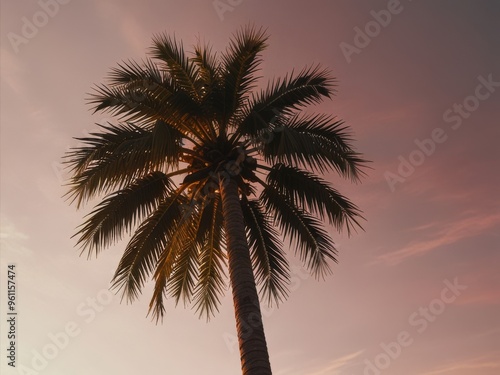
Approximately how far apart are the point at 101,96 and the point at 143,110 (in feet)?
3.58

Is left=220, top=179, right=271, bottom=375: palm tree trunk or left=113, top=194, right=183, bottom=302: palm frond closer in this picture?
left=220, top=179, right=271, bottom=375: palm tree trunk

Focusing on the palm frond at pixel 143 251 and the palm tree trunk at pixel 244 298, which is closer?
the palm tree trunk at pixel 244 298

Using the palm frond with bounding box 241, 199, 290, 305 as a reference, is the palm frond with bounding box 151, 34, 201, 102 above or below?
above

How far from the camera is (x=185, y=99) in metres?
11.2

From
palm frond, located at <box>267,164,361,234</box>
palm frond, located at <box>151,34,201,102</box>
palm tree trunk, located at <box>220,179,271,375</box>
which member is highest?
palm frond, located at <box>151,34,201,102</box>

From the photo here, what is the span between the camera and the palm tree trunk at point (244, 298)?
8188 mm

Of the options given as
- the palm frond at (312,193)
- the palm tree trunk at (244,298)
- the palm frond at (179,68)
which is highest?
the palm frond at (179,68)

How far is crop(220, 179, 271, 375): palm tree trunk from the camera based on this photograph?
819 centimetres

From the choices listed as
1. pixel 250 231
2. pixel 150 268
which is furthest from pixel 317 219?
pixel 150 268

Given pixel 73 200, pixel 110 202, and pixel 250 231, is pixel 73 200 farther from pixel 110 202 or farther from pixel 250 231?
pixel 250 231

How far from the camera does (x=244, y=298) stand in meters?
8.91

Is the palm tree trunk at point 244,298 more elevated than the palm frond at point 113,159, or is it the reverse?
the palm frond at point 113,159

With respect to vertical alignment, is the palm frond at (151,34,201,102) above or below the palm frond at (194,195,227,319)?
above

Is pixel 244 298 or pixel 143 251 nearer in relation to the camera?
pixel 244 298
